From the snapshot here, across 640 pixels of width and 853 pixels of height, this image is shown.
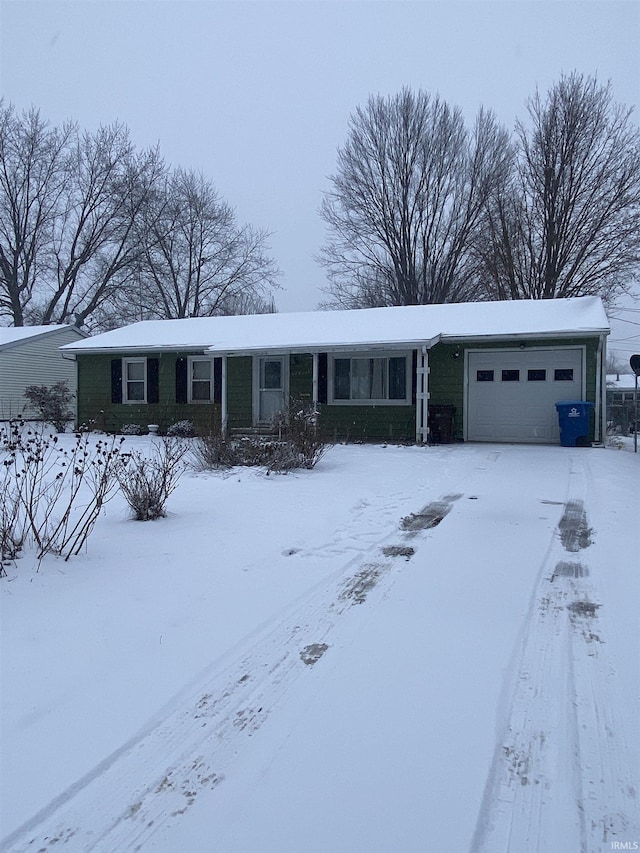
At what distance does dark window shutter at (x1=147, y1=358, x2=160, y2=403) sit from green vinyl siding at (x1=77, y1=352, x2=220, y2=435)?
Answer: 8cm

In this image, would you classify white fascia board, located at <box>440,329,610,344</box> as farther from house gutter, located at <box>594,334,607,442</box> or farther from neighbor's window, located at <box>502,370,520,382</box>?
neighbor's window, located at <box>502,370,520,382</box>

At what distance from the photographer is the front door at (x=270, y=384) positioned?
16.3 m

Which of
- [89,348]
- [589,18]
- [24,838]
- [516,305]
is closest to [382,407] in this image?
[516,305]

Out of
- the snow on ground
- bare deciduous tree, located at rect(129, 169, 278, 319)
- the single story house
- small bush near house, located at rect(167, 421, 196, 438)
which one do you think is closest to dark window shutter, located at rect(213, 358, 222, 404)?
the single story house

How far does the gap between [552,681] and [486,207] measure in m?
26.4

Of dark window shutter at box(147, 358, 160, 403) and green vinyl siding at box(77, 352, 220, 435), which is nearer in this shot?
green vinyl siding at box(77, 352, 220, 435)

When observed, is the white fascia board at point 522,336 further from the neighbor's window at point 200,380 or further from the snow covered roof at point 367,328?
the neighbor's window at point 200,380

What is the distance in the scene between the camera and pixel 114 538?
5.47 metres

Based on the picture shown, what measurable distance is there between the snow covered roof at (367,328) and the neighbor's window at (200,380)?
627mm

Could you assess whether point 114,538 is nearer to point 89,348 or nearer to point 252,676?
point 252,676

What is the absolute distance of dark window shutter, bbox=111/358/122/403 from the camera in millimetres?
17844

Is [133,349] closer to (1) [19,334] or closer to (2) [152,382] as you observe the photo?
(2) [152,382]

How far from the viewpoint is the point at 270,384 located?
1642 centimetres

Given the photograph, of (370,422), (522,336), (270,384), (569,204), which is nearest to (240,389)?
(270,384)
